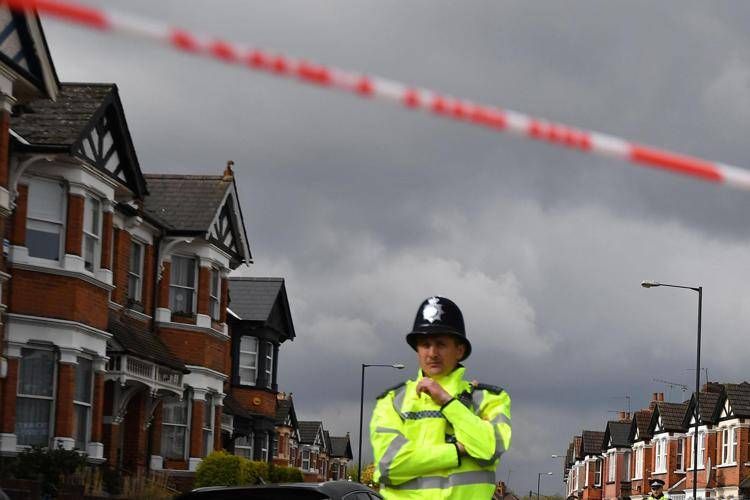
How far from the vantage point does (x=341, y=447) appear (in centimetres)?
13800

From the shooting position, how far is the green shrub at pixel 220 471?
3416 cm

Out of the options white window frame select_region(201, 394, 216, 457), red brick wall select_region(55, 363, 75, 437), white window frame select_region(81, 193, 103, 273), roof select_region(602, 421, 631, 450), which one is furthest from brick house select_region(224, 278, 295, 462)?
roof select_region(602, 421, 631, 450)

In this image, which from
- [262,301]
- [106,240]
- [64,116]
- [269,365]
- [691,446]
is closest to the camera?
[64,116]

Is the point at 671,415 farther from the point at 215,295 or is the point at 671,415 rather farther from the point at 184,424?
the point at 184,424

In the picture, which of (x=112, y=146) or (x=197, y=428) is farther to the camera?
(x=197, y=428)

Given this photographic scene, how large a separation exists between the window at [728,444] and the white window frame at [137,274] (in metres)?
40.9

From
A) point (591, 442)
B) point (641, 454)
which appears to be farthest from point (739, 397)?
point (591, 442)

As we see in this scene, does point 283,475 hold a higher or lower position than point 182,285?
lower

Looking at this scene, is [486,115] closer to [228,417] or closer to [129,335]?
[129,335]

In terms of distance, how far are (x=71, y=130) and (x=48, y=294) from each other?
340 centimetres

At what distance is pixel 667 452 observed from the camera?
83438mm

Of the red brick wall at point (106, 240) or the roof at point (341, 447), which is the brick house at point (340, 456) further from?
the red brick wall at point (106, 240)

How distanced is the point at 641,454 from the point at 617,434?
448 inches

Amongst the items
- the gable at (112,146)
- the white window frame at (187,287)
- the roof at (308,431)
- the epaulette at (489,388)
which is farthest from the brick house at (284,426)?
the epaulette at (489,388)
